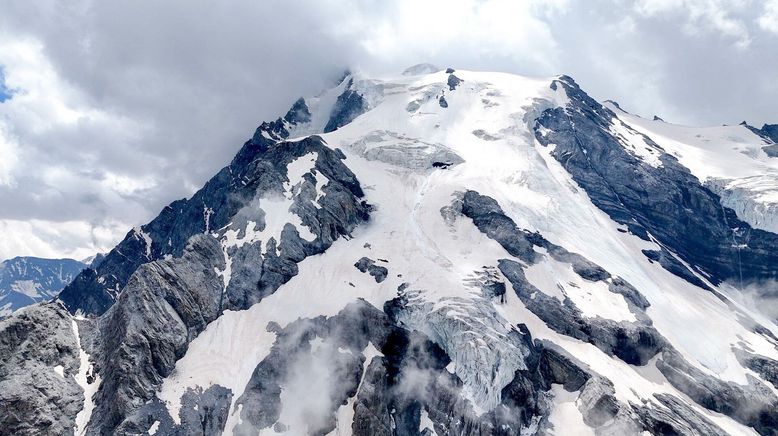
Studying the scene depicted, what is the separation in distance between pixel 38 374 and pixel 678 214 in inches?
7269

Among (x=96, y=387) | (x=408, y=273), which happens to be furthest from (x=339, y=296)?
(x=96, y=387)

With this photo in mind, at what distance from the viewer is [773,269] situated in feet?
556

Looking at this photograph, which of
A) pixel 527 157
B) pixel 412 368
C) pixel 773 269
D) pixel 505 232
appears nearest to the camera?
pixel 412 368

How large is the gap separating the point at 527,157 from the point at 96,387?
138 meters

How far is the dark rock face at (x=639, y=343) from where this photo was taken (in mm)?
108562

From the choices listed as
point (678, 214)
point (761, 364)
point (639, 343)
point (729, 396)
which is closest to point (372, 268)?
point (639, 343)

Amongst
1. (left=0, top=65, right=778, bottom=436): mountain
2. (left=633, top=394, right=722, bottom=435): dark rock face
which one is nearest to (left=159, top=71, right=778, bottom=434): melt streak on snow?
(left=0, top=65, right=778, bottom=436): mountain

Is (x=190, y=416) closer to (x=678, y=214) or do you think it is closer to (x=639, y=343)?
(x=639, y=343)

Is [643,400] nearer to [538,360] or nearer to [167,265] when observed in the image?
[538,360]

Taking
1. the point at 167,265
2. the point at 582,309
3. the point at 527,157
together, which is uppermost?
the point at 527,157

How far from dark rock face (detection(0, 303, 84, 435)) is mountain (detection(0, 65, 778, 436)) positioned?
1.03 ft

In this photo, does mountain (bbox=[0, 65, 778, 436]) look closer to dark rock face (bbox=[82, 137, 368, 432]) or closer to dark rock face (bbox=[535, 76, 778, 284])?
dark rock face (bbox=[82, 137, 368, 432])

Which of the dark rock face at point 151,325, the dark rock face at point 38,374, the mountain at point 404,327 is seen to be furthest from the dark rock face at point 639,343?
the dark rock face at point 38,374

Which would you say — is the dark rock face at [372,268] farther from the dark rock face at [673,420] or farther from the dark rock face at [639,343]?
the dark rock face at [673,420]
